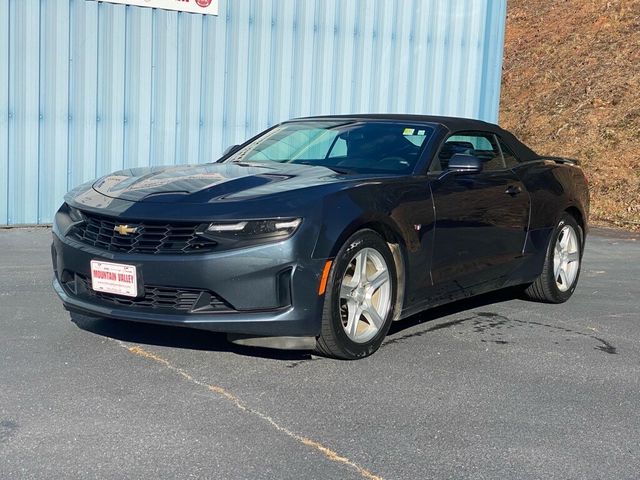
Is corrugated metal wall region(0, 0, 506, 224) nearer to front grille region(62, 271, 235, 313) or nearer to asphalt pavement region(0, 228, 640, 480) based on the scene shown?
asphalt pavement region(0, 228, 640, 480)

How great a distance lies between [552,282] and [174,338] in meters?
3.08

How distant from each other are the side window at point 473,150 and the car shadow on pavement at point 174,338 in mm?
1554

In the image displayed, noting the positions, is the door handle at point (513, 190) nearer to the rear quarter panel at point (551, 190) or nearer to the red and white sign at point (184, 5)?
the rear quarter panel at point (551, 190)

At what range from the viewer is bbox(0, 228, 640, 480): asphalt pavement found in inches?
147

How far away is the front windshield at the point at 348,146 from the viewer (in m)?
5.81

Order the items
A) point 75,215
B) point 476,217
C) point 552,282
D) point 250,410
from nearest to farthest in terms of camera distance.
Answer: point 250,410
point 75,215
point 476,217
point 552,282

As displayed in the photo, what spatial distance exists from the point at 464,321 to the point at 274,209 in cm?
223

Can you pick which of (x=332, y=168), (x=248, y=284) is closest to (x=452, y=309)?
(x=332, y=168)

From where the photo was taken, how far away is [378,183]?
17.3ft

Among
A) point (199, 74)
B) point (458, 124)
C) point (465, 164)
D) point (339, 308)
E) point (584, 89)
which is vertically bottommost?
point (339, 308)

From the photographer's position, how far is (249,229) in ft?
15.5

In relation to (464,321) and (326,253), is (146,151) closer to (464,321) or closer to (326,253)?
(464,321)

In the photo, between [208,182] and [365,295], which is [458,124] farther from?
[208,182]

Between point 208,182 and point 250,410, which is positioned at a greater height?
point 208,182
